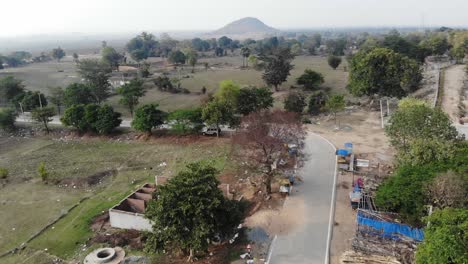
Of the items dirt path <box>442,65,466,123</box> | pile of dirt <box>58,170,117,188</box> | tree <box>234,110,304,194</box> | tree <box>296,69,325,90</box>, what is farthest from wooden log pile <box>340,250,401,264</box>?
tree <box>296,69,325,90</box>

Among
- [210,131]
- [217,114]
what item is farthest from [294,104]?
[217,114]

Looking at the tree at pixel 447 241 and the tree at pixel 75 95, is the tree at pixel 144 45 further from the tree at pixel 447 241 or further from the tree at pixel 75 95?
the tree at pixel 447 241

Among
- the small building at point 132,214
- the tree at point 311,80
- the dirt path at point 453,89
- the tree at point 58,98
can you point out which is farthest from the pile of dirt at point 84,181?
the tree at point 311,80

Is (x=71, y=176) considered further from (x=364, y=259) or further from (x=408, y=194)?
(x=408, y=194)

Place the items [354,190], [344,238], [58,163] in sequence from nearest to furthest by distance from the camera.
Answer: [344,238] < [354,190] < [58,163]

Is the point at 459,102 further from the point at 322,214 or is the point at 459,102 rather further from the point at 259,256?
the point at 259,256

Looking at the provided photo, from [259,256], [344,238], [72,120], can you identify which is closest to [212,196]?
[259,256]
